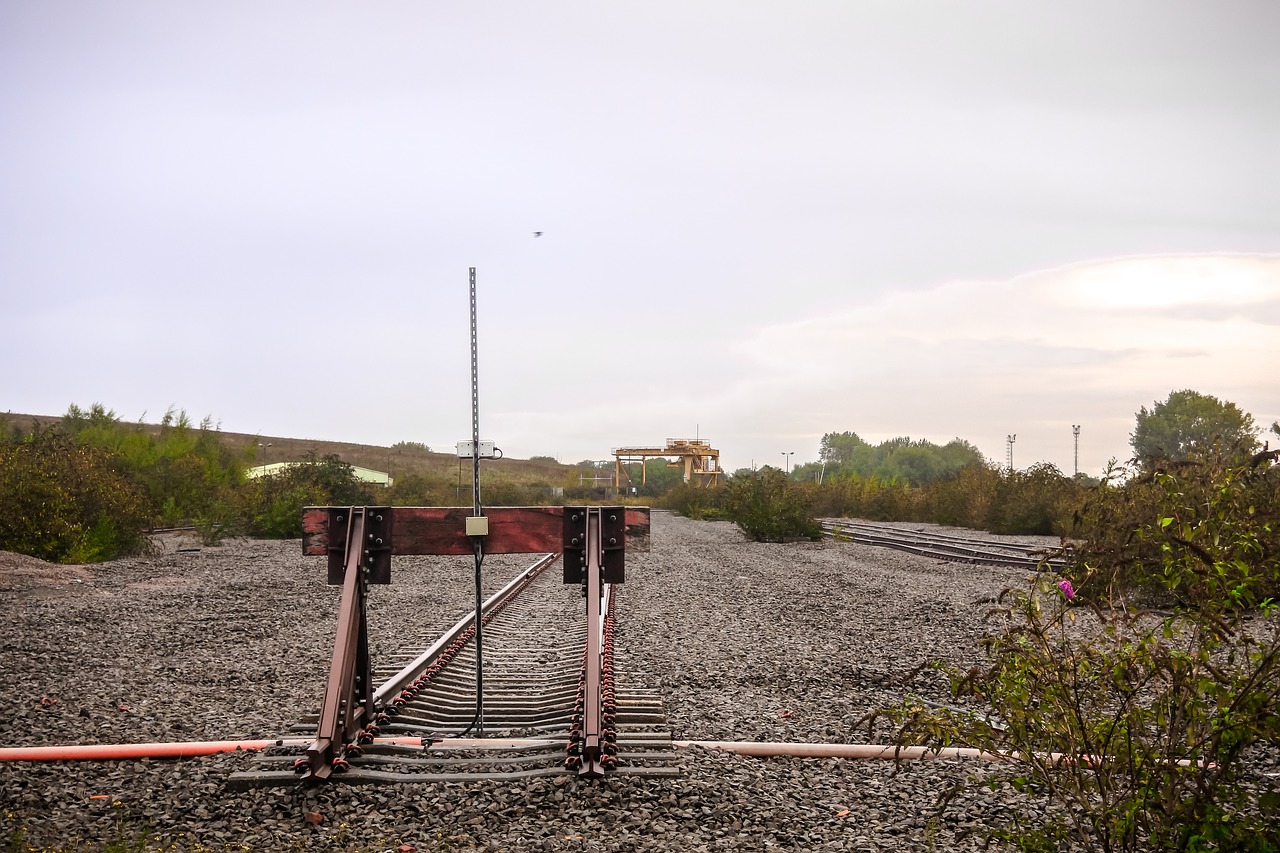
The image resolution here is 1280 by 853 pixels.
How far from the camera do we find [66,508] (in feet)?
66.9

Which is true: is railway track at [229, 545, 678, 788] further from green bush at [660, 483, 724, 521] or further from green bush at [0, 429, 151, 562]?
green bush at [660, 483, 724, 521]

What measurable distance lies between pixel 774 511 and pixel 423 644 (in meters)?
20.6

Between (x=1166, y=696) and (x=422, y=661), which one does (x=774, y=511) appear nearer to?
(x=422, y=661)

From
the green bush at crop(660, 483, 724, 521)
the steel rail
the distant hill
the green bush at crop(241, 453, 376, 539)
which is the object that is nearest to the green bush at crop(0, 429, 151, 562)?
the green bush at crop(241, 453, 376, 539)

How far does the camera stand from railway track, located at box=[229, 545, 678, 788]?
525cm

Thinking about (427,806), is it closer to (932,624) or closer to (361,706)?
(361,706)

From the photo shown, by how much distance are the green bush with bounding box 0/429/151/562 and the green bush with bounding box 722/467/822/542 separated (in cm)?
1649

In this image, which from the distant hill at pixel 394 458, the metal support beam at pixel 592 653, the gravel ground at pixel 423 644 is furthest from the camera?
the distant hill at pixel 394 458

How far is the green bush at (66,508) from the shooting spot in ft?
63.7

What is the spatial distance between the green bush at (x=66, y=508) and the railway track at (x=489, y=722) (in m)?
13.0

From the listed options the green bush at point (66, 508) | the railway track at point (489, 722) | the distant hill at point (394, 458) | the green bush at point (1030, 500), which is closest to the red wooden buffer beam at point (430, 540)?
the railway track at point (489, 722)

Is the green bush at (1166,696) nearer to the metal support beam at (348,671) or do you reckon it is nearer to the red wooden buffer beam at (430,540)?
the red wooden buffer beam at (430,540)

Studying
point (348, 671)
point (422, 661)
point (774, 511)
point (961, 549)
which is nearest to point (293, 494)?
point (774, 511)

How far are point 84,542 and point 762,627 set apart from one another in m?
15.3
